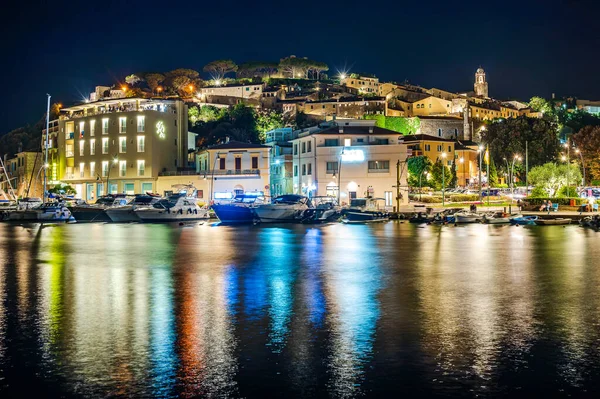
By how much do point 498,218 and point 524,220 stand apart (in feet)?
6.35

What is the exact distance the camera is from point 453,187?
9688cm

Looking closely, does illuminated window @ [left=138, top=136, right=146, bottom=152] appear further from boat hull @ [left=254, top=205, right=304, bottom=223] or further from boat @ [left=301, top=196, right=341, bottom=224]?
boat @ [left=301, top=196, right=341, bottom=224]

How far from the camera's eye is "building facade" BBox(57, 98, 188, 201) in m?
80.6

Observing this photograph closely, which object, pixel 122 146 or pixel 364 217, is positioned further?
pixel 122 146

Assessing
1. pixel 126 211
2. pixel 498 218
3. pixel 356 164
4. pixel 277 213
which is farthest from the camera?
pixel 356 164

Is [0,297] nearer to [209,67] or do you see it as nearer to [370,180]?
[370,180]

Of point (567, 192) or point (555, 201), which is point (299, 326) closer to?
point (555, 201)

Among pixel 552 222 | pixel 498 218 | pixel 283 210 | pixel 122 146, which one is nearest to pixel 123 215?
pixel 283 210

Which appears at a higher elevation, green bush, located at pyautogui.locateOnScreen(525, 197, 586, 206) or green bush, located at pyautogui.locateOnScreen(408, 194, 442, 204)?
green bush, located at pyautogui.locateOnScreen(408, 194, 442, 204)

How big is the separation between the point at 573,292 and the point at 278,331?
8381 mm

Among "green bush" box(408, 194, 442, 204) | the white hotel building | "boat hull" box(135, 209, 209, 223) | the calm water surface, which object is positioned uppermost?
the white hotel building

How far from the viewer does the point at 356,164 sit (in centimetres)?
6950

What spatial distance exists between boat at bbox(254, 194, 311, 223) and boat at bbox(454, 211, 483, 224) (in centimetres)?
1234

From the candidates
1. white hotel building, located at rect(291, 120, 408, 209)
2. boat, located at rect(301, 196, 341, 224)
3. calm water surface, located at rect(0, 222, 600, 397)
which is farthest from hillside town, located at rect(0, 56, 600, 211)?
calm water surface, located at rect(0, 222, 600, 397)
